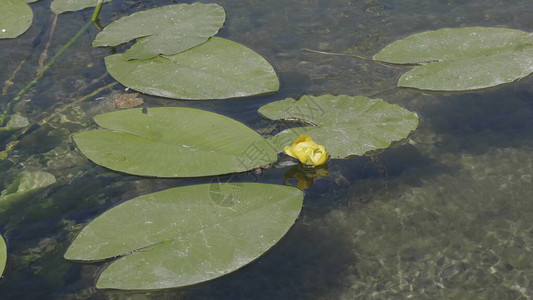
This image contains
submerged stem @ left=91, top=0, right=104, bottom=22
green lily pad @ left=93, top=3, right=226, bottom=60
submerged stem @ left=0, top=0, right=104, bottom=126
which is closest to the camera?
submerged stem @ left=0, top=0, right=104, bottom=126

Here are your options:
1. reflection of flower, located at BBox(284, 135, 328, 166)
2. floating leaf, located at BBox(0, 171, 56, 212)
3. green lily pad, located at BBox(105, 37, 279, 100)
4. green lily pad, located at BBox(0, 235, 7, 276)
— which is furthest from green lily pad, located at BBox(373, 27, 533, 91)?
green lily pad, located at BBox(0, 235, 7, 276)

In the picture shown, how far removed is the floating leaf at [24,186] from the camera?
2994 mm

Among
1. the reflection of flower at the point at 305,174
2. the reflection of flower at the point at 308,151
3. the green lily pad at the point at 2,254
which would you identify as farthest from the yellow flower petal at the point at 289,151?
the green lily pad at the point at 2,254

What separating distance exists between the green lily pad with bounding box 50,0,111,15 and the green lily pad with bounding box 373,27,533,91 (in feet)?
7.13

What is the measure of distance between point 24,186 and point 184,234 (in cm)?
102

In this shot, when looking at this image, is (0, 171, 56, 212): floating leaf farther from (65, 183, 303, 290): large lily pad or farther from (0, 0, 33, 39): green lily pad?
(0, 0, 33, 39): green lily pad

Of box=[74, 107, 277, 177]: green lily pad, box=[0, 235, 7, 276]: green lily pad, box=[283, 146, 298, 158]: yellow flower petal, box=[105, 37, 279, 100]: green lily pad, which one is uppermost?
box=[105, 37, 279, 100]: green lily pad

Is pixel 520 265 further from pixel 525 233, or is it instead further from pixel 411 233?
pixel 411 233

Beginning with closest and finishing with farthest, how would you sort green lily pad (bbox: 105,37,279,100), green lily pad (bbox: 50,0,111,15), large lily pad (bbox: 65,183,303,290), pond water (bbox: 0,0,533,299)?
large lily pad (bbox: 65,183,303,290) → pond water (bbox: 0,0,533,299) → green lily pad (bbox: 105,37,279,100) → green lily pad (bbox: 50,0,111,15)

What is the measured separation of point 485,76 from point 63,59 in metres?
2.68

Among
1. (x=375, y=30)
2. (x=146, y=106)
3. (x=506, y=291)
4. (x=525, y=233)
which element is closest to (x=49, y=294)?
(x=146, y=106)

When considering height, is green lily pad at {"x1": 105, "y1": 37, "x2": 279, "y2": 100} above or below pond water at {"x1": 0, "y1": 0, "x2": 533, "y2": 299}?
above

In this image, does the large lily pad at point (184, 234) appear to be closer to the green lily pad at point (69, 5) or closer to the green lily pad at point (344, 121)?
the green lily pad at point (344, 121)

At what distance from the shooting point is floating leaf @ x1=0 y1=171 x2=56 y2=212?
2994mm
